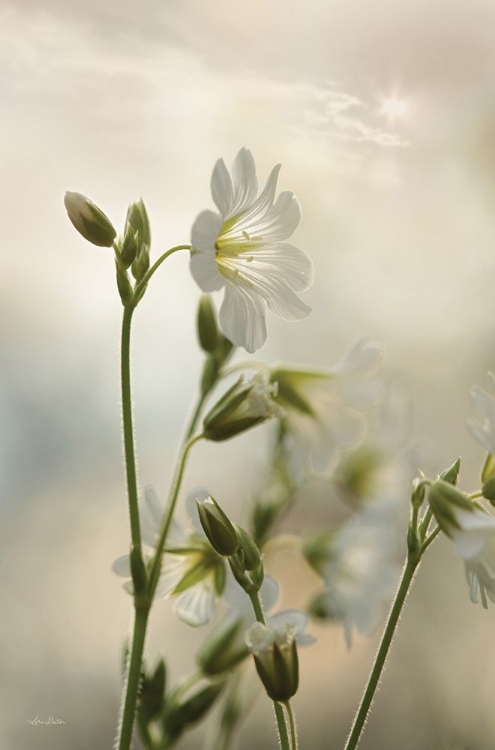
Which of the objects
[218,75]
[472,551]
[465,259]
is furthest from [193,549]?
[465,259]

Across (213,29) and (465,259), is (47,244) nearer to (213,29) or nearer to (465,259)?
(213,29)

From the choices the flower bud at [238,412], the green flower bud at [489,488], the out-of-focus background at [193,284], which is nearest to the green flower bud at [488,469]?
the green flower bud at [489,488]

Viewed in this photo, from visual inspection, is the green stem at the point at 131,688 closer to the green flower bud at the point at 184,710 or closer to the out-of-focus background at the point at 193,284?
the green flower bud at the point at 184,710

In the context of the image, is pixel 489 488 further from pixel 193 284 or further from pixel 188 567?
pixel 193 284

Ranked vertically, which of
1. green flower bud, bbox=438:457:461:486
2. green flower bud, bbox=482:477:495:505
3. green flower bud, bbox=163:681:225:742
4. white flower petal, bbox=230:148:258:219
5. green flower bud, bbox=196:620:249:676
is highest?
white flower petal, bbox=230:148:258:219

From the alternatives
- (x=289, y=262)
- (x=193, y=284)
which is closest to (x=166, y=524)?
(x=289, y=262)

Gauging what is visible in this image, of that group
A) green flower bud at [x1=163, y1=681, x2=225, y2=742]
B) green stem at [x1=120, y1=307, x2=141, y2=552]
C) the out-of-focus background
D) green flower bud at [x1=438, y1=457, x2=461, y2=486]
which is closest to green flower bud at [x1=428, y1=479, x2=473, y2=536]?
green flower bud at [x1=438, y1=457, x2=461, y2=486]

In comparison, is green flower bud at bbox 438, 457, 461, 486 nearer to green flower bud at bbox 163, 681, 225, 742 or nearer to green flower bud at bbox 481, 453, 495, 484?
green flower bud at bbox 481, 453, 495, 484
